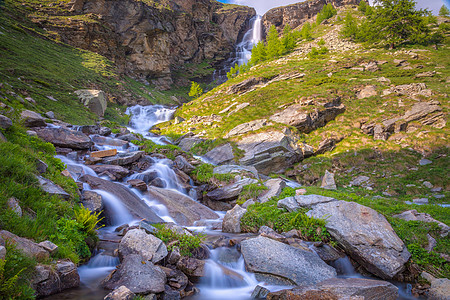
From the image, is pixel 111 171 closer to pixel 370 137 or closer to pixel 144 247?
pixel 144 247

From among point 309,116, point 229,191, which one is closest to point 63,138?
point 229,191

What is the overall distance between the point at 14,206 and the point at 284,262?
22.4 feet

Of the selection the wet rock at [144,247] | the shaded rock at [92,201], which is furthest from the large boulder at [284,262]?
the shaded rock at [92,201]

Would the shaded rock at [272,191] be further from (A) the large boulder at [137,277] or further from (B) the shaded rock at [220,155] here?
(B) the shaded rock at [220,155]

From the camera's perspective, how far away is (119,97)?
37.7 metres

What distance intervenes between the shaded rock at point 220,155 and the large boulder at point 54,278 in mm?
16051

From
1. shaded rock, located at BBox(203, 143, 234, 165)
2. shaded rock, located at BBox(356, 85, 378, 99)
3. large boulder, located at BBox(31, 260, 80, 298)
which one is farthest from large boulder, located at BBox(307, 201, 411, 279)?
shaded rock, located at BBox(356, 85, 378, 99)

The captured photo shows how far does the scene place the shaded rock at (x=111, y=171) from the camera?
11242 mm

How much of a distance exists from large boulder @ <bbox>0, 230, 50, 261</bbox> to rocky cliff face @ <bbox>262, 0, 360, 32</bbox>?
12001 centimetres

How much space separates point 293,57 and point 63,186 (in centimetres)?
5143

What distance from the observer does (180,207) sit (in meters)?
10.9

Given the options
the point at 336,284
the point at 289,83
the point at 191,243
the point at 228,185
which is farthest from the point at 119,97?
the point at 336,284

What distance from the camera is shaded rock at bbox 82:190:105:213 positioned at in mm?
7296

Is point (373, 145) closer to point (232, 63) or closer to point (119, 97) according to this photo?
point (119, 97)
